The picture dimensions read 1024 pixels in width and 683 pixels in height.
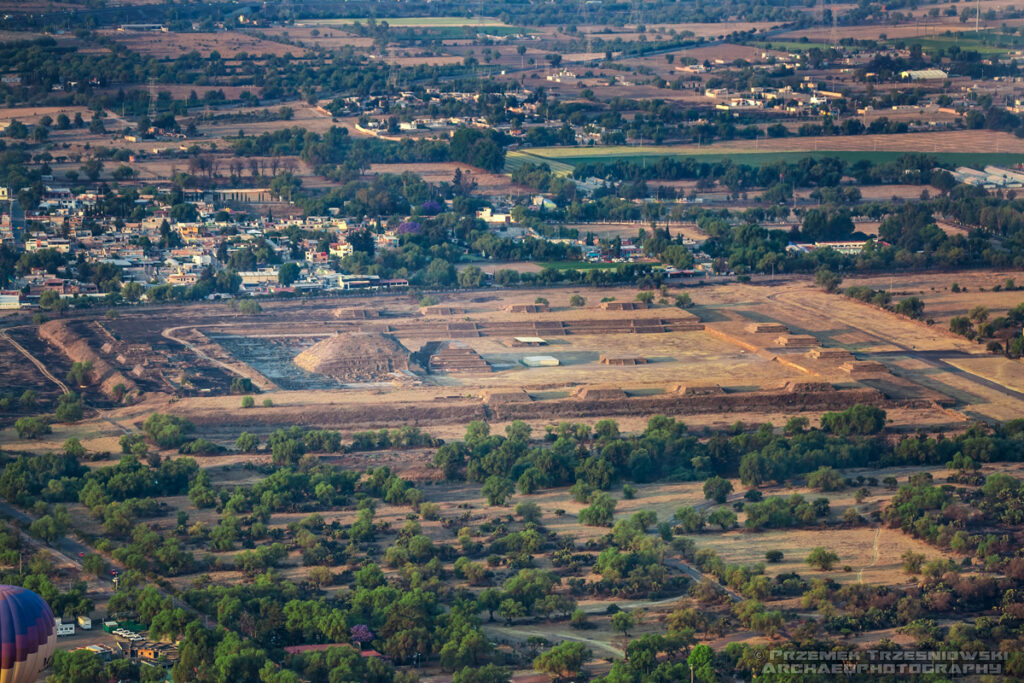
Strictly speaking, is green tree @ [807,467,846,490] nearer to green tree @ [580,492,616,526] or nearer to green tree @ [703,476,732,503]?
green tree @ [703,476,732,503]

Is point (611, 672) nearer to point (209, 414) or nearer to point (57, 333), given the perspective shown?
point (209, 414)

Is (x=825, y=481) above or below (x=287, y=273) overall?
below

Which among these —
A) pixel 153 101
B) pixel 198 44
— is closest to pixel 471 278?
pixel 153 101

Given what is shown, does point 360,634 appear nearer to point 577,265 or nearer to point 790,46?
point 577,265

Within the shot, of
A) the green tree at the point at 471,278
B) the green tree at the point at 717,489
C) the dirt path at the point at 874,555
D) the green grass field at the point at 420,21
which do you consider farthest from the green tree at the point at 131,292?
the green grass field at the point at 420,21

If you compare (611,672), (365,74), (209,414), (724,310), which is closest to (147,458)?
(209,414)

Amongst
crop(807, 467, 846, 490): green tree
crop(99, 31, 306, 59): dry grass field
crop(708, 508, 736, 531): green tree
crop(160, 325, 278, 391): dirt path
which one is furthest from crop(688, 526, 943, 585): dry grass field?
crop(99, 31, 306, 59): dry grass field

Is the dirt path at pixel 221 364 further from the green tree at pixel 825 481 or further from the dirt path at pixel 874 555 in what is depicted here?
the dirt path at pixel 874 555
